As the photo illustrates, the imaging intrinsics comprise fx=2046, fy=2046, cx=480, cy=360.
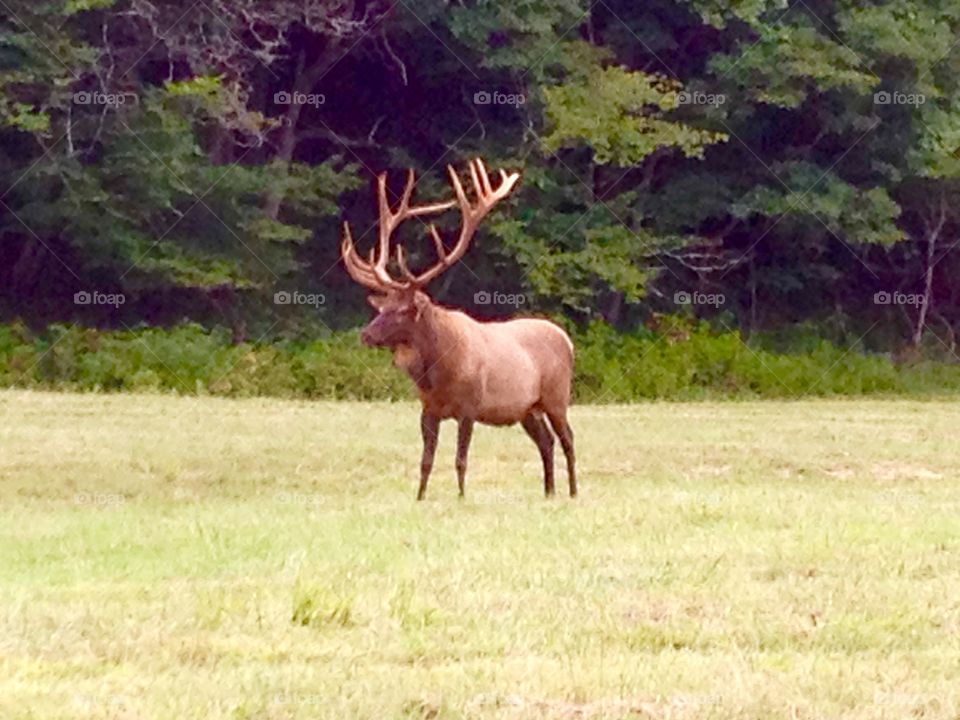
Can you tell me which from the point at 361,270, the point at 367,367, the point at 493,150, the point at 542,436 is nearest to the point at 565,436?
the point at 542,436

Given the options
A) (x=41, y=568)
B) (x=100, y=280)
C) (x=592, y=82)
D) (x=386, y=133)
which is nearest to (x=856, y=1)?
(x=592, y=82)

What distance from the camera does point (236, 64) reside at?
1211 inches

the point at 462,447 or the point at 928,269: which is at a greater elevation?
the point at 928,269

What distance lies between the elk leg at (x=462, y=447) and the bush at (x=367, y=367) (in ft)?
39.9

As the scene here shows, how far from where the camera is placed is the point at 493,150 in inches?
1280

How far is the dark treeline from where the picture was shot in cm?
2961

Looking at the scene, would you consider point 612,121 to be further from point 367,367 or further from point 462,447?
point 462,447

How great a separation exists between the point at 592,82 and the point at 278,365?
25.4ft

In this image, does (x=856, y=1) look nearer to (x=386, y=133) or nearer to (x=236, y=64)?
A: (x=386, y=133)

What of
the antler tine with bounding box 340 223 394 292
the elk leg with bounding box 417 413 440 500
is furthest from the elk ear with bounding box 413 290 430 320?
the elk leg with bounding box 417 413 440 500

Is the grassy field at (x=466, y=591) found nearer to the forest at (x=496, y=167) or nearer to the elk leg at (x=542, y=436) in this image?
the elk leg at (x=542, y=436)

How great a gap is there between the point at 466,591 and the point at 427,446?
18.3 ft

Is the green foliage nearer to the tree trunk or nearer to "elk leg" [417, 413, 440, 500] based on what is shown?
the tree trunk

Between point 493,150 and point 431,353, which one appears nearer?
point 431,353
